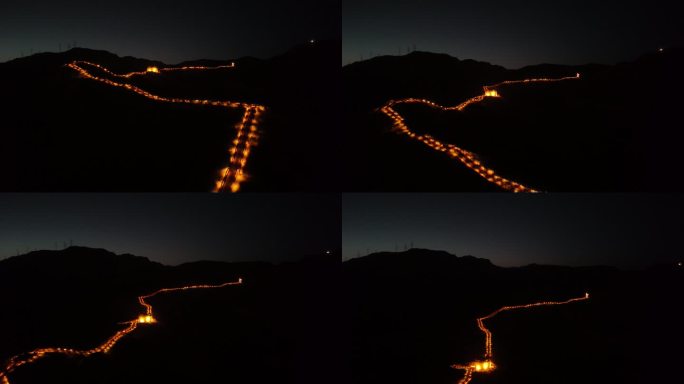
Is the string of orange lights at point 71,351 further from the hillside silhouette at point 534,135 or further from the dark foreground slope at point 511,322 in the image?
the hillside silhouette at point 534,135

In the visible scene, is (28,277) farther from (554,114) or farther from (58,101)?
(554,114)

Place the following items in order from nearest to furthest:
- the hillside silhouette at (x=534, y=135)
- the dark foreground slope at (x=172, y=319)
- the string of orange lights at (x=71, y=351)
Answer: the string of orange lights at (x=71, y=351), the dark foreground slope at (x=172, y=319), the hillside silhouette at (x=534, y=135)

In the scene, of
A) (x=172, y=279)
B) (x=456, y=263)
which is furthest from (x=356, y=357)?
(x=456, y=263)

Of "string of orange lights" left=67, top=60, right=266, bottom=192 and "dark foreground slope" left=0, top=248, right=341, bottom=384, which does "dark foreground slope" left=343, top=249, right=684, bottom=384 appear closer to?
"dark foreground slope" left=0, top=248, right=341, bottom=384

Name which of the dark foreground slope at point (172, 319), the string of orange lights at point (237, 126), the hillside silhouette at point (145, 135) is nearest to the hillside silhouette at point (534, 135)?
the hillside silhouette at point (145, 135)

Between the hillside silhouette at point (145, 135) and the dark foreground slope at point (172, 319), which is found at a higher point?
the hillside silhouette at point (145, 135)

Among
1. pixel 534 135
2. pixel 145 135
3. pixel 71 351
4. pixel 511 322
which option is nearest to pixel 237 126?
pixel 145 135
